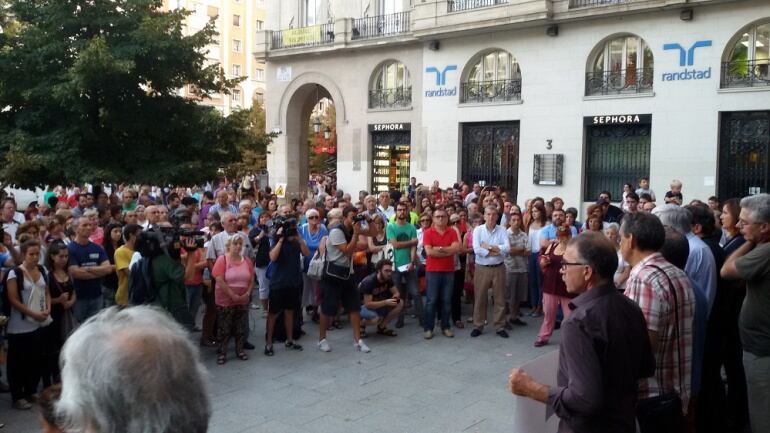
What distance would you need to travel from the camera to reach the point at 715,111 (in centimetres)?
Answer: 1906

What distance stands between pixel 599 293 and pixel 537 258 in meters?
8.18

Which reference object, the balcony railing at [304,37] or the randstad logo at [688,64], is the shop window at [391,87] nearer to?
the balcony railing at [304,37]

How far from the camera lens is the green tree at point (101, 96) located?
46.1 feet

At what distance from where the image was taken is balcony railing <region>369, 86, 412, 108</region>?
2639 centimetres

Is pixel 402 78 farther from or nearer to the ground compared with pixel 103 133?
farther from the ground

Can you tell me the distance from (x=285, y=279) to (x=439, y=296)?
2.41 meters

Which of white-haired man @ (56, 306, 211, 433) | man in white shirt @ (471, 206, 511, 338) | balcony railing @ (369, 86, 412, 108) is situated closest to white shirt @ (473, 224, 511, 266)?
man in white shirt @ (471, 206, 511, 338)

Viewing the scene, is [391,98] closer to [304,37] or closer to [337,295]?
[304,37]

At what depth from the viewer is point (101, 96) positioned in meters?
15.0

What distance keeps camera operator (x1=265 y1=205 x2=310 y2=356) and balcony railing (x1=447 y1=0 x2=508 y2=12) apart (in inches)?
639

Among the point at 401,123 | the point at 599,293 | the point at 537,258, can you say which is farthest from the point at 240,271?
the point at 401,123

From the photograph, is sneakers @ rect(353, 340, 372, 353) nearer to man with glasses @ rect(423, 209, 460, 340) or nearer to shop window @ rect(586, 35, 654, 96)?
man with glasses @ rect(423, 209, 460, 340)

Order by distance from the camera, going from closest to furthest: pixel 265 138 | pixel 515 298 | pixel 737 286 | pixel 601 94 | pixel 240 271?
pixel 737 286
pixel 240 271
pixel 515 298
pixel 265 138
pixel 601 94

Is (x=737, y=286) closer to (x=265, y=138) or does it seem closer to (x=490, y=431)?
(x=490, y=431)
